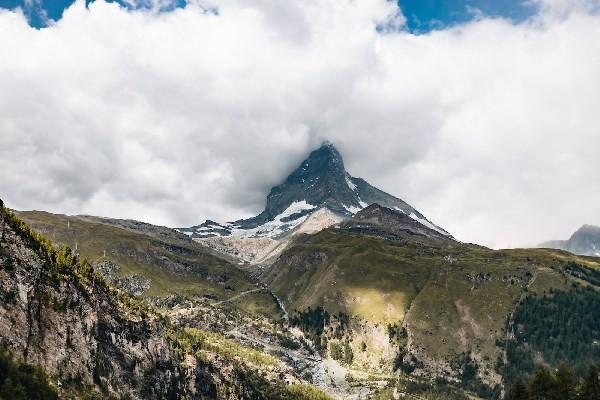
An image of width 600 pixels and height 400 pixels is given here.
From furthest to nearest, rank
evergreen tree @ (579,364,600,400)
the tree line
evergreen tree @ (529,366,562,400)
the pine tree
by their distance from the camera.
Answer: evergreen tree @ (529,366,562,400)
the pine tree
the tree line
evergreen tree @ (579,364,600,400)

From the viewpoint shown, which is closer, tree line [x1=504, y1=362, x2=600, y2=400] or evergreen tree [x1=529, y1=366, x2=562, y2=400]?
tree line [x1=504, y1=362, x2=600, y2=400]

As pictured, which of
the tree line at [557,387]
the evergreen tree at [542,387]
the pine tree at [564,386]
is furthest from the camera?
the evergreen tree at [542,387]

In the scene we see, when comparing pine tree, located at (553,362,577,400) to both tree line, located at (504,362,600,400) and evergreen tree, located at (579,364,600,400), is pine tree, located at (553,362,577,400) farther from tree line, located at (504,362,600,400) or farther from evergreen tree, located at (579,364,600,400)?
evergreen tree, located at (579,364,600,400)

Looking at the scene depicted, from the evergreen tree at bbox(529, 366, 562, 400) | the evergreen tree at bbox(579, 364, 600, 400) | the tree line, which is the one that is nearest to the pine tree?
the tree line

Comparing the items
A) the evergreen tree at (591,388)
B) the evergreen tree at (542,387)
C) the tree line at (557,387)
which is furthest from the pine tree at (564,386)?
the evergreen tree at (591,388)

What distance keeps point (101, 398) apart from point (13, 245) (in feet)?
215

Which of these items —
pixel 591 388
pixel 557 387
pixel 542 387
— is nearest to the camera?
pixel 591 388

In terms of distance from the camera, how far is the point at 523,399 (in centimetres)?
13350

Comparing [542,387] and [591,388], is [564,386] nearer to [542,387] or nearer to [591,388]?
[542,387]

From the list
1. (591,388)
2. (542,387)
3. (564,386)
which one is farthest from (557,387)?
(591,388)

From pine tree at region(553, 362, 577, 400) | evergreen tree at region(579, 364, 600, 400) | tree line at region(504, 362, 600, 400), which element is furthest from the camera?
pine tree at region(553, 362, 577, 400)

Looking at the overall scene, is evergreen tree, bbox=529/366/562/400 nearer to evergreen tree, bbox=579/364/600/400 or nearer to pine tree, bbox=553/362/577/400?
pine tree, bbox=553/362/577/400

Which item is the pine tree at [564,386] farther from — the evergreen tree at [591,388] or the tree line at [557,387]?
the evergreen tree at [591,388]

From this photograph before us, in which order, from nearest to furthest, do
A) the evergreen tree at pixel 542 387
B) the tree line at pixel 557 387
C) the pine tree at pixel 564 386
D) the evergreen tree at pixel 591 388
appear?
the evergreen tree at pixel 591 388 → the tree line at pixel 557 387 → the pine tree at pixel 564 386 → the evergreen tree at pixel 542 387
